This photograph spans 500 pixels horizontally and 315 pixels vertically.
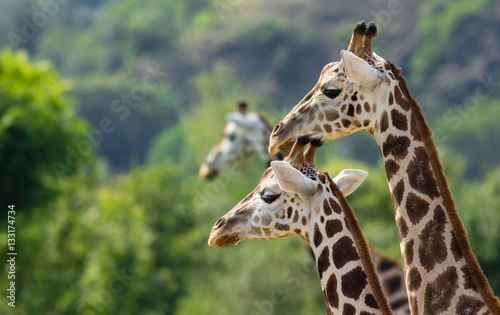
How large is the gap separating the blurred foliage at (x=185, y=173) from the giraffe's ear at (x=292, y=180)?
16.1 m

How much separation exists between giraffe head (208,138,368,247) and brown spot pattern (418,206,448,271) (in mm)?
737

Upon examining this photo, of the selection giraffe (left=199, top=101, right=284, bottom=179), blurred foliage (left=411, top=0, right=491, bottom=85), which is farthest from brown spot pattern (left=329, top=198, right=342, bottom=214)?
blurred foliage (left=411, top=0, right=491, bottom=85)

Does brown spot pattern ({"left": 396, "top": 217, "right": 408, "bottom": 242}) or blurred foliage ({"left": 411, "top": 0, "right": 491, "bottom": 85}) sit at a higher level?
blurred foliage ({"left": 411, "top": 0, "right": 491, "bottom": 85})

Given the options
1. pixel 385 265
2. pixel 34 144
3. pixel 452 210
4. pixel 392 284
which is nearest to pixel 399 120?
pixel 452 210

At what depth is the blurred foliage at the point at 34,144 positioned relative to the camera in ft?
74.4

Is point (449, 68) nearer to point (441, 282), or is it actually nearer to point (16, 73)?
point (16, 73)

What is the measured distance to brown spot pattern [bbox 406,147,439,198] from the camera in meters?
7.11

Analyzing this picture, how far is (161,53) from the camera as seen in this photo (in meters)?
157

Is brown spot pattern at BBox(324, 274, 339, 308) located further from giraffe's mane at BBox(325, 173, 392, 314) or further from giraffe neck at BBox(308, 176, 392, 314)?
giraffe's mane at BBox(325, 173, 392, 314)

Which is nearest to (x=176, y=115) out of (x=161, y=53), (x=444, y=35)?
(x=161, y=53)

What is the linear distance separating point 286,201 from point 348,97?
94 cm

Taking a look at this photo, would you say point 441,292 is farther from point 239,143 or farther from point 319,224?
point 239,143

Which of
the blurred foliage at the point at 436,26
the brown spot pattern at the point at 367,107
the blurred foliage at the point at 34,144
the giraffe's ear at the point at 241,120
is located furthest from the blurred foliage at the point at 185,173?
the brown spot pattern at the point at 367,107

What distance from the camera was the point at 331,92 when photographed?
7.62 metres
